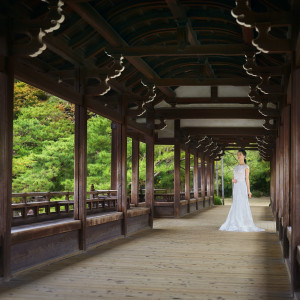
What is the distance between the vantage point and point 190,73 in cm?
1136

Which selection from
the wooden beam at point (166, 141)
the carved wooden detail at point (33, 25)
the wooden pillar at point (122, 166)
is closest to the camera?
the carved wooden detail at point (33, 25)

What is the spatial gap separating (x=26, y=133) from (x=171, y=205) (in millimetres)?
5586

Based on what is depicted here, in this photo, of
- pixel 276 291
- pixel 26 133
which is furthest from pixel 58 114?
pixel 276 291

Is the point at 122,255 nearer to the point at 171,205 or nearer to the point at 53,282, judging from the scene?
the point at 53,282

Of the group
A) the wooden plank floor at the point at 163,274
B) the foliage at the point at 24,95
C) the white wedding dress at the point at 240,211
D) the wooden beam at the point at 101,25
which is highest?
the foliage at the point at 24,95

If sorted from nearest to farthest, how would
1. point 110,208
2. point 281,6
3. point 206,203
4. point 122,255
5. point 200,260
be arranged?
point 281,6
point 200,260
point 122,255
point 110,208
point 206,203

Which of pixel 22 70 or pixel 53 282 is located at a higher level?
pixel 22 70

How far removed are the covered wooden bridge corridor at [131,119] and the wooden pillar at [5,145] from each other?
0.04ft

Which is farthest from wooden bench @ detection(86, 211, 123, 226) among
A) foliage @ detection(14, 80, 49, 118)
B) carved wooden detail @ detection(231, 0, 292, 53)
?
foliage @ detection(14, 80, 49, 118)

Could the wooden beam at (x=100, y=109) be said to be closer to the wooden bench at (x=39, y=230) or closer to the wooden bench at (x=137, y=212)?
the wooden bench at (x=39, y=230)

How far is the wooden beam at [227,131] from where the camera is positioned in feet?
52.9

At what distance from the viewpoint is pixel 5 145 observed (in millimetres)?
5449

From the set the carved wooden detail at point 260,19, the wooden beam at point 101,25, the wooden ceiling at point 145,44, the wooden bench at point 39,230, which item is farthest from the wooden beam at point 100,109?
the carved wooden detail at point 260,19

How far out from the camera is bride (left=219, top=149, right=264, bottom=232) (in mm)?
11609
